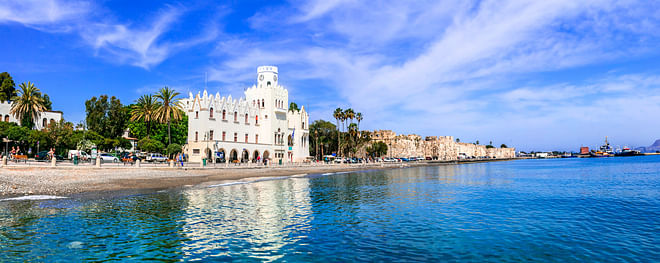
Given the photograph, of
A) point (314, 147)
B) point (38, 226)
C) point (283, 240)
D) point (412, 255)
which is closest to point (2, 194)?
point (38, 226)

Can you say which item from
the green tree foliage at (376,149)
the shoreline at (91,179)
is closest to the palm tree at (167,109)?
the shoreline at (91,179)

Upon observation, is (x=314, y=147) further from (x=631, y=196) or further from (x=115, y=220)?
(x=115, y=220)

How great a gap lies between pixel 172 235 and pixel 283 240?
4.20 m

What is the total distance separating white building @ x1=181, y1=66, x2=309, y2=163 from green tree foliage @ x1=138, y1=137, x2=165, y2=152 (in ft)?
19.2

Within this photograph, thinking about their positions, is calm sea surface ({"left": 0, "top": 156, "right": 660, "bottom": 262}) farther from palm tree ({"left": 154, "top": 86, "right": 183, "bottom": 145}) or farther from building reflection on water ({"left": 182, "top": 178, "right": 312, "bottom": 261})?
palm tree ({"left": 154, "top": 86, "right": 183, "bottom": 145})

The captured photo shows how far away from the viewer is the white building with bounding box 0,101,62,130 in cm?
6367

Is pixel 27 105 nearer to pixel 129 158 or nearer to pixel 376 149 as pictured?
pixel 129 158

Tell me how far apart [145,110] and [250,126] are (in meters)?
19.3

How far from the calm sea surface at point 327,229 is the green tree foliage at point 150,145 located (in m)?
39.1

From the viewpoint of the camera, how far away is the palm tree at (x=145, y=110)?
64.7 m

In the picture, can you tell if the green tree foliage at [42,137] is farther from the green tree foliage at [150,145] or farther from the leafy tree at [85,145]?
the green tree foliage at [150,145]

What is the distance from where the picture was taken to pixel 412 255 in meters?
12.1

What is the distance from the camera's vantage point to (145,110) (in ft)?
215

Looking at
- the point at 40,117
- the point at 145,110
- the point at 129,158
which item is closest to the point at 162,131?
the point at 145,110
